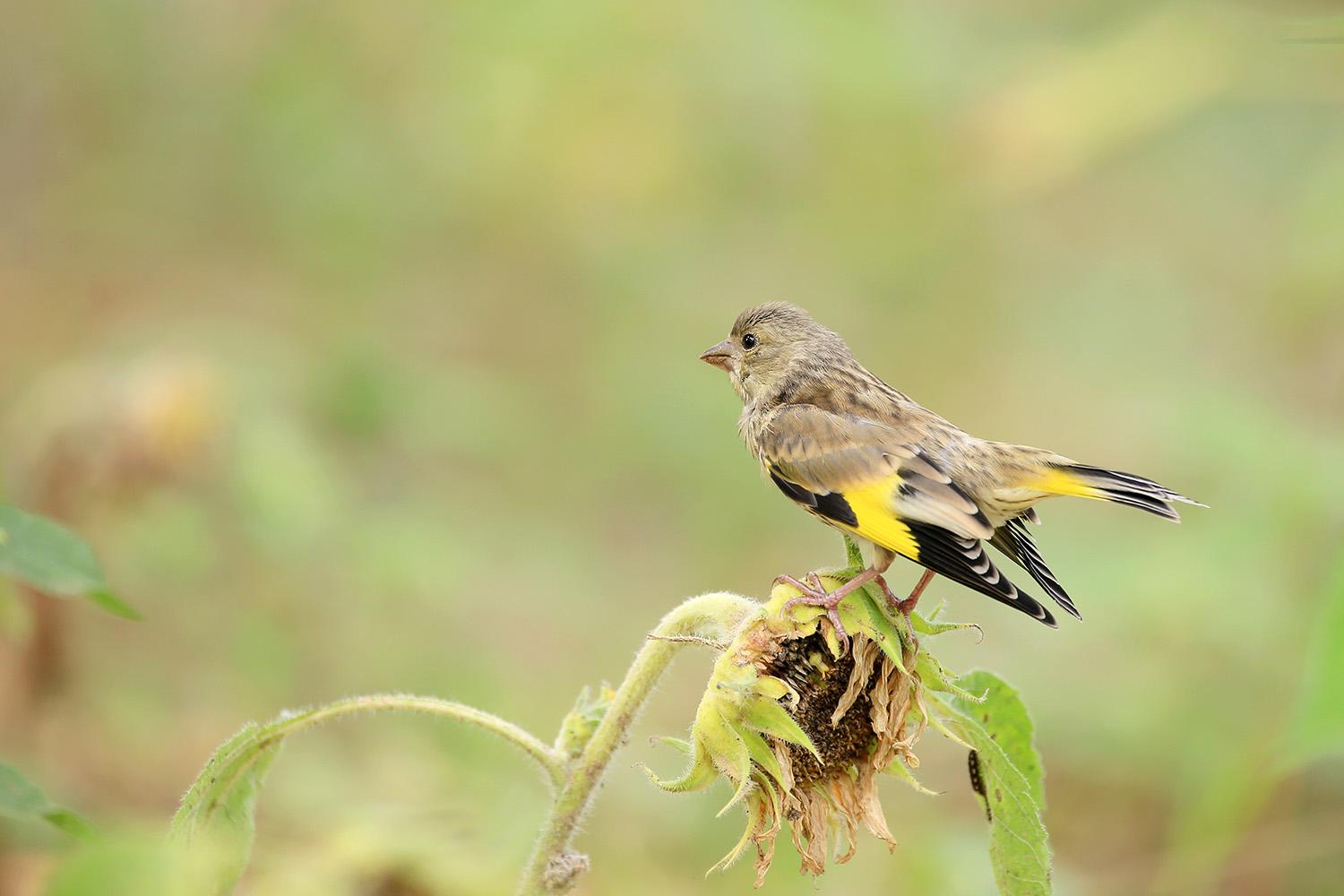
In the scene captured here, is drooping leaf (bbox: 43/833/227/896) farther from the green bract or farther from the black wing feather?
the black wing feather

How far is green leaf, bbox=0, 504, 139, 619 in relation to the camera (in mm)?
2059

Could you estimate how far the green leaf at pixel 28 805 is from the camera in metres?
1.94

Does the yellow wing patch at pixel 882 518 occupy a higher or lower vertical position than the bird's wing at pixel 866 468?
lower

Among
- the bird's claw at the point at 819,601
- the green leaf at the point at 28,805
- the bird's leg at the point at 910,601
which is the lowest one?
the green leaf at the point at 28,805

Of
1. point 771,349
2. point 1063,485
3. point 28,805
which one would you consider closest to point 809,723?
point 1063,485

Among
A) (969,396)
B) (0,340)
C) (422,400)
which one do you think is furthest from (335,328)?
(969,396)

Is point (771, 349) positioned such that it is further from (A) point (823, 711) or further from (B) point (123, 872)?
(B) point (123, 872)

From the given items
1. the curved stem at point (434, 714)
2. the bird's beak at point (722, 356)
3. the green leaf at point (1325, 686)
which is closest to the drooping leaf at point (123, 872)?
the curved stem at point (434, 714)

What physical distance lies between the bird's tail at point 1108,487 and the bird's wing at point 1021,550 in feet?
0.47

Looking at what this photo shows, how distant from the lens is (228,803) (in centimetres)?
255

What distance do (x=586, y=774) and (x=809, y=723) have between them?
44 centimetres

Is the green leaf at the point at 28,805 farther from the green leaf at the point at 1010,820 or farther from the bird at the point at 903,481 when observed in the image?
the green leaf at the point at 1010,820

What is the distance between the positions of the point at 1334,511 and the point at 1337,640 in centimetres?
289

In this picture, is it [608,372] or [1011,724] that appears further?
[608,372]
